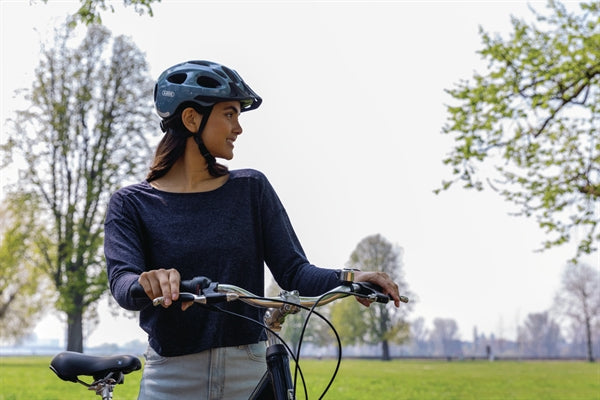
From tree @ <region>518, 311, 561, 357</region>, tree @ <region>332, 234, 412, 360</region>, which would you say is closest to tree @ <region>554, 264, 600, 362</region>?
tree @ <region>332, 234, 412, 360</region>

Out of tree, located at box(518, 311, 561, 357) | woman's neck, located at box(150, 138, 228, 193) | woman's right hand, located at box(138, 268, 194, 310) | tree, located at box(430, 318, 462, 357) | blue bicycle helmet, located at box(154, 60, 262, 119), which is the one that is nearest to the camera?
woman's right hand, located at box(138, 268, 194, 310)

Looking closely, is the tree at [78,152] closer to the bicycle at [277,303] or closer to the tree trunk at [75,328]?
the tree trunk at [75,328]

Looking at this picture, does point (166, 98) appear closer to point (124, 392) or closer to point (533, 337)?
point (124, 392)

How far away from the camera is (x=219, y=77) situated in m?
2.90

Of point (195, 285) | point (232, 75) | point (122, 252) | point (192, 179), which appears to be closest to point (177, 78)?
point (232, 75)

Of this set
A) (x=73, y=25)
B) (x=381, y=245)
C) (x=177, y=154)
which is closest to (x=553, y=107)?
(x=73, y=25)

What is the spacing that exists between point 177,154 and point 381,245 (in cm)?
5044

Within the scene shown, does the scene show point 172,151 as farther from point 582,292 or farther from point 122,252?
point 582,292

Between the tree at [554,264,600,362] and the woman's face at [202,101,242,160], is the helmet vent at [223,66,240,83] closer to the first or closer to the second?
the woman's face at [202,101,242,160]

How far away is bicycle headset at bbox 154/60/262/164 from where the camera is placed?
2.89 m

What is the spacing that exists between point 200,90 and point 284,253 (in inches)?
30.2

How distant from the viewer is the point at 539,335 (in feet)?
359

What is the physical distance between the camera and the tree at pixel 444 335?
378 feet

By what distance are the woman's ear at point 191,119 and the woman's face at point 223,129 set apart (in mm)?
48
